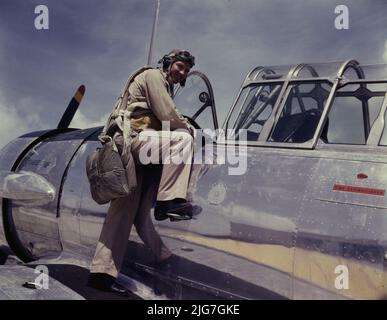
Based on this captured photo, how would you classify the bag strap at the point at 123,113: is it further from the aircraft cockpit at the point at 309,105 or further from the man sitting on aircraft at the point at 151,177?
the aircraft cockpit at the point at 309,105

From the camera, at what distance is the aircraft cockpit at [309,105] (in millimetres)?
3416

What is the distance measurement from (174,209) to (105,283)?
1.03m

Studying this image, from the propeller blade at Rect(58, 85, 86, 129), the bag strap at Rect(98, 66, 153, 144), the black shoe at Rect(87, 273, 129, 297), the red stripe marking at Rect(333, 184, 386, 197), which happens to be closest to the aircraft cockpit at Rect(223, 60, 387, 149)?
the red stripe marking at Rect(333, 184, 386, 197)

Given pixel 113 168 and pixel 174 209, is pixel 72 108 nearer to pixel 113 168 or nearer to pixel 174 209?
pixel 113 168

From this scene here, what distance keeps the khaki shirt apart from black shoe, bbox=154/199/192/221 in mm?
685

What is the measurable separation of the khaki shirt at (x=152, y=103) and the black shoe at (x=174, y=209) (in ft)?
2.25

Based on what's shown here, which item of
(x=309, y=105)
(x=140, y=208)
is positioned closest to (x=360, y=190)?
→ (x=309, y=105)

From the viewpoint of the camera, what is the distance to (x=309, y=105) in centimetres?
377

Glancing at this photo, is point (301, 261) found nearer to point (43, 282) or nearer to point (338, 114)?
point (338, 114)

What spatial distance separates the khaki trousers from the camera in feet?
11.7

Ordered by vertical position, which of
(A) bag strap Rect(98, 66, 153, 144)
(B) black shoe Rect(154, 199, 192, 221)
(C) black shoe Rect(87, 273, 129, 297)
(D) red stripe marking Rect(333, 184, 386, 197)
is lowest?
(C) black shoe Rect(87, 273, 129, 297)

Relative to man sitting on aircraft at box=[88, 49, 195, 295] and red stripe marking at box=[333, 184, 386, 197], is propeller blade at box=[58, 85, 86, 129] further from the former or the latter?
red stripe marking at box=[333, 184, 386, 197]

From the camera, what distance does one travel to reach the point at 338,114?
389cm
